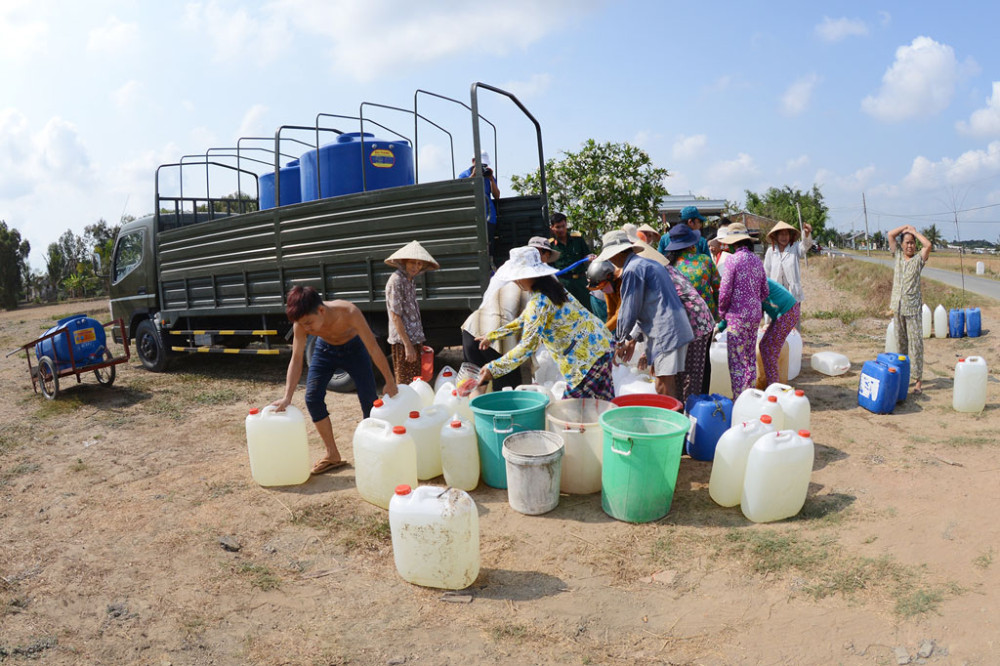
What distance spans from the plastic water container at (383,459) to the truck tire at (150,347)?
6.49 meters

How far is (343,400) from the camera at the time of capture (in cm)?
663

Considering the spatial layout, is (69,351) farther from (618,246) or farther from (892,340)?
(892,340)

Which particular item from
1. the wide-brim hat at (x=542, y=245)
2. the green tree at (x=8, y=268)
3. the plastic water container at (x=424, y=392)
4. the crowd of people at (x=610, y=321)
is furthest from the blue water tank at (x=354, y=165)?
the green tree at (x=8, y=268)

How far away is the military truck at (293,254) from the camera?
5965mm

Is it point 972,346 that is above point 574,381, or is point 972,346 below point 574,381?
below

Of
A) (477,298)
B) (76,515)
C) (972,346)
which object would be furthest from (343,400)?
(972,346)

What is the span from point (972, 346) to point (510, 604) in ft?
27.6

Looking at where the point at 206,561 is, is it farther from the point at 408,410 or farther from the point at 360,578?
the point at 408,410

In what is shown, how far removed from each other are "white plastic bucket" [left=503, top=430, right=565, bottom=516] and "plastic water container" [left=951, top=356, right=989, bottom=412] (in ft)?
12.5

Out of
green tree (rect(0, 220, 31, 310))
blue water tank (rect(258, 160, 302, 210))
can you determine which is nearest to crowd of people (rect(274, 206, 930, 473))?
blue water tank (rect(258, 160, 302, 210))

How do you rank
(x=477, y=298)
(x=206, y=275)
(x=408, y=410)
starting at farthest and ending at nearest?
(x=206, y=275), (x=477, y=298), (x=408, y=410)

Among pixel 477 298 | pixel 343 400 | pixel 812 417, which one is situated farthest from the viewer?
pixel 343 400

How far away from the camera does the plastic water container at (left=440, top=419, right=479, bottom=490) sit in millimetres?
3850

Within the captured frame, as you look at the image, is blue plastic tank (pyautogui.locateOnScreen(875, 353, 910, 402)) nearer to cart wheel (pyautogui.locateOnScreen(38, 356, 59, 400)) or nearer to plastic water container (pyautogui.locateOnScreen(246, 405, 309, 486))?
plastic water container (pyautogui.locateOnScreen(246, 405, 309, 486))
